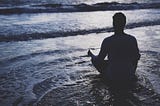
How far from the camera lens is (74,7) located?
2478cm

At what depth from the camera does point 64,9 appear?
77.5ft

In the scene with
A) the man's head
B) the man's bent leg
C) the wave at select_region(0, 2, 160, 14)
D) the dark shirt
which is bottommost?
the wave at select_region(0, 2, 160, 14)

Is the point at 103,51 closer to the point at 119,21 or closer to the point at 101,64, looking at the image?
the point at 101,64

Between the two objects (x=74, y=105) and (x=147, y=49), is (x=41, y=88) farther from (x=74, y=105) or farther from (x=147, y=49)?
(x=147, y=49)

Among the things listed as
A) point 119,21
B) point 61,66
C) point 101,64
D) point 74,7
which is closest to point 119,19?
point 119,21

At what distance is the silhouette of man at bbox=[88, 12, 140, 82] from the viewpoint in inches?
216

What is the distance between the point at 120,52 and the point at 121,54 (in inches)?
1.8

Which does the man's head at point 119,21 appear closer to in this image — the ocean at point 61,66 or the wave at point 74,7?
the ocean at point 61,66

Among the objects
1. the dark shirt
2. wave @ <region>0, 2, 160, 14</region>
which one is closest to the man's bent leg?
the dark shirt

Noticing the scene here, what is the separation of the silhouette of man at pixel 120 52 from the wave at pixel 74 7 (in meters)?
16.5

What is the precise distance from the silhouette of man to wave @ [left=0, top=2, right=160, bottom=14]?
16503 mm

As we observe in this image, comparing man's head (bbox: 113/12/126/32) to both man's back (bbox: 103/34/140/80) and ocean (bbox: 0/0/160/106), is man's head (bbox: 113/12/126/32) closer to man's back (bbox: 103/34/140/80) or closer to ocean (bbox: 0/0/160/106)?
man's back (bbox: 103/34/140/80)

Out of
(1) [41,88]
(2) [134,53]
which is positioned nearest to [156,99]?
(2) [134,53]

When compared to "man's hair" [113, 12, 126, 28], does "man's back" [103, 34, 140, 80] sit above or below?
below
